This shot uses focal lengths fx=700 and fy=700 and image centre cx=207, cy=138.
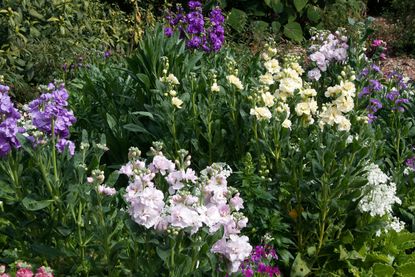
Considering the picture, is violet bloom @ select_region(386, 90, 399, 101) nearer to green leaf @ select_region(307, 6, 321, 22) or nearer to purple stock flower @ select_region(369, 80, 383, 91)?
purple stock flower @ select_region(369, 80, 383, 91)

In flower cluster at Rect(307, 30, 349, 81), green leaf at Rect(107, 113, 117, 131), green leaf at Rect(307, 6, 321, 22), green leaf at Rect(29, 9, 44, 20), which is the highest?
flower cluster at Rect(307, 30, 349, 81)

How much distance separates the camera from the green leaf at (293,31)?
891 centimetres

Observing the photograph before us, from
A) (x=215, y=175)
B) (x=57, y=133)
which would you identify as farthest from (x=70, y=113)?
(x=215, y=175)

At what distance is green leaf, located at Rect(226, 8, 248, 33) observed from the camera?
854 cm

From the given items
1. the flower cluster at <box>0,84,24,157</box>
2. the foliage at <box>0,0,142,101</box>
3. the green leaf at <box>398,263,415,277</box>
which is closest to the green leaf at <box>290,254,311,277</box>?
the green leaf at <box>398,263,415,277</box>

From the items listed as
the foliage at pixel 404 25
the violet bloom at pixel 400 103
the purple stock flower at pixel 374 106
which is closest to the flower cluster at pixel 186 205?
the purple stock flower at pixel 374 106

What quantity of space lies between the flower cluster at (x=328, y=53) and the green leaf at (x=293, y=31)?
3.91 meters

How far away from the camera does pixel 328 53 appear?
15.9ft

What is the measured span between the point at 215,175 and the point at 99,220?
607 mm

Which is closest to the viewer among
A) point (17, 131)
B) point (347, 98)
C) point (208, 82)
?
point (17, 131)

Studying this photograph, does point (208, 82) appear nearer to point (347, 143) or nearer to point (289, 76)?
point (289, 76)

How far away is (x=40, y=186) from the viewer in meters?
3.28

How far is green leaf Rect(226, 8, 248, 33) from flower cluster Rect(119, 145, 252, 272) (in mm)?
5960

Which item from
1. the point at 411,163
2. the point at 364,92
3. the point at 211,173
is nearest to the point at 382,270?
the point at 411,163
